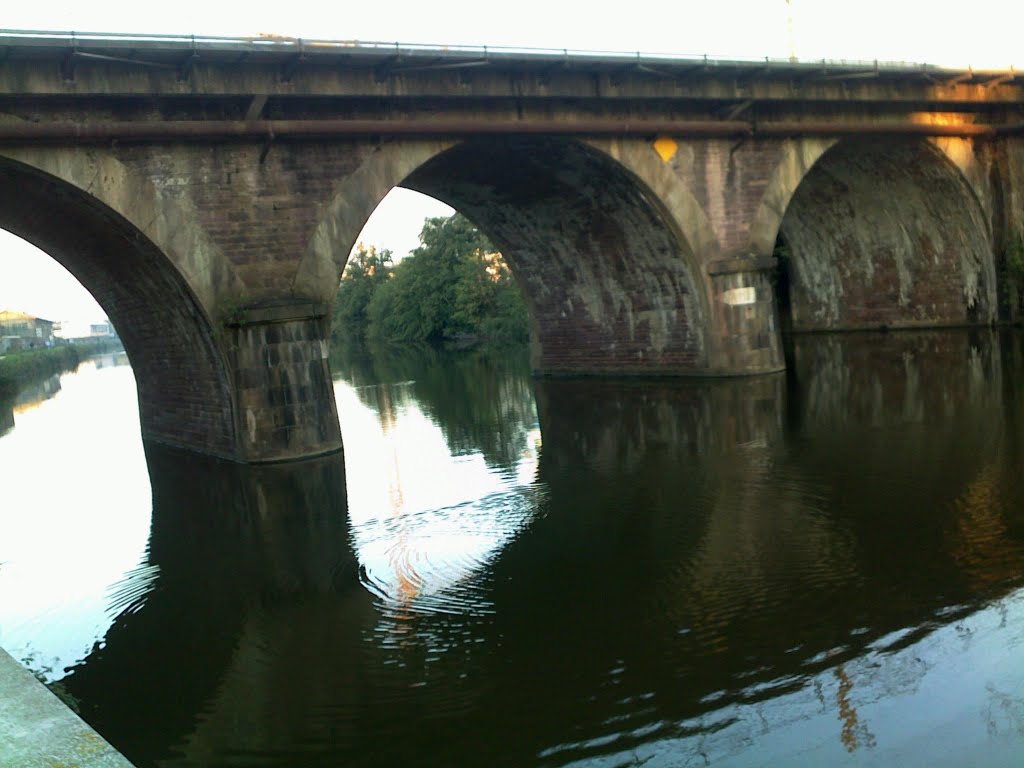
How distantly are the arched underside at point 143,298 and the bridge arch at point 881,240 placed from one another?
11253 millimetres

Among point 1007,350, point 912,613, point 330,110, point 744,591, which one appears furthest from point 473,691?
point 1007,350

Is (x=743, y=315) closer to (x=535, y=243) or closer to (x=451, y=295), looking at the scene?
(x=535, y=243)

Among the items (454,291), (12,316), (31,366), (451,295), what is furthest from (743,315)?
(12,316)

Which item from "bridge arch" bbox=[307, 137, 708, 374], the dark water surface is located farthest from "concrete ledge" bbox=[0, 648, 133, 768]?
"bridge arch" bbox=[307, 137, 708, 374]

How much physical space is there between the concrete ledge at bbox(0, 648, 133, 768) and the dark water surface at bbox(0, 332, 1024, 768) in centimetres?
102

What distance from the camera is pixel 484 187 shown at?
2166 centimetres

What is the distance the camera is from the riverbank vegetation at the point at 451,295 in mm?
50938

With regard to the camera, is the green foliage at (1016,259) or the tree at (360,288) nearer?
the green foliage at (1016,259)

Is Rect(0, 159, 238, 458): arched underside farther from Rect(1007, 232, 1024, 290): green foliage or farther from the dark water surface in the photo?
Rect(1007, 232, 1024, 290): green foliage

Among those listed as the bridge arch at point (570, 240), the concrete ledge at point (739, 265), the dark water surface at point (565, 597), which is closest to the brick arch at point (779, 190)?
the concrete ledge at point (739, 265)

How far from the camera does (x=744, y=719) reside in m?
4.93

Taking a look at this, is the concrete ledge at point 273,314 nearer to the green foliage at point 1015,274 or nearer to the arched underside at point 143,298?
the arched underside at point 143,298

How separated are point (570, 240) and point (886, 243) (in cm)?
988

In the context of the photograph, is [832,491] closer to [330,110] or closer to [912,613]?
[912,613]
